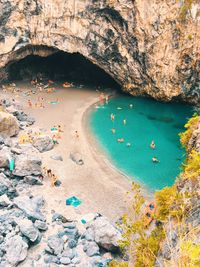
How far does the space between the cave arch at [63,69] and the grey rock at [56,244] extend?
32615 mm

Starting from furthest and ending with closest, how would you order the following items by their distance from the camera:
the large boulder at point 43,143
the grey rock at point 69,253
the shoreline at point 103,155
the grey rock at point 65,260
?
the large boulder at point 43,143
the shoreline at point 103,155
the grey rock at point 69,253
the grey rock at point 65,260

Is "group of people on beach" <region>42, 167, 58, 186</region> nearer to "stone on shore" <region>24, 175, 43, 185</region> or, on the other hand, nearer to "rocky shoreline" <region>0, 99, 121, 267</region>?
"rocky shoreline" <region>0, 99, 121, 267</region>

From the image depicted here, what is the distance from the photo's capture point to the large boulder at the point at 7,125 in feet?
103

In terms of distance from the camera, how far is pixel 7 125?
1248 inches

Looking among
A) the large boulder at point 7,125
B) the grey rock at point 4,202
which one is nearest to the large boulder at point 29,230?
the grey rock at point 4,202

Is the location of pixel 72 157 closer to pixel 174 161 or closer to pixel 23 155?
pixel 23 155

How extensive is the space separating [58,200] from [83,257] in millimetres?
5749

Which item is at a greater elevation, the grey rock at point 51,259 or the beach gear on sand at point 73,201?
the grey rock at point 51,259

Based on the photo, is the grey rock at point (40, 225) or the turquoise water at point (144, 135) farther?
the turquoise water at point (144, 135)

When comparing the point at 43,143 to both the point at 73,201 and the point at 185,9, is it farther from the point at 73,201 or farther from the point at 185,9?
the point at 185,9

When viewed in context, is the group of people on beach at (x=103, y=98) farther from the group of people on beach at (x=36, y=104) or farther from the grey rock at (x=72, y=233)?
the grey rock at (x=72, y=233)

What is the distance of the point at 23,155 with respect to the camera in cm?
2714

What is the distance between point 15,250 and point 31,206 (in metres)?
4.28

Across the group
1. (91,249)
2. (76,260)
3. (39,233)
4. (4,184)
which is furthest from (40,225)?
(4,184)
